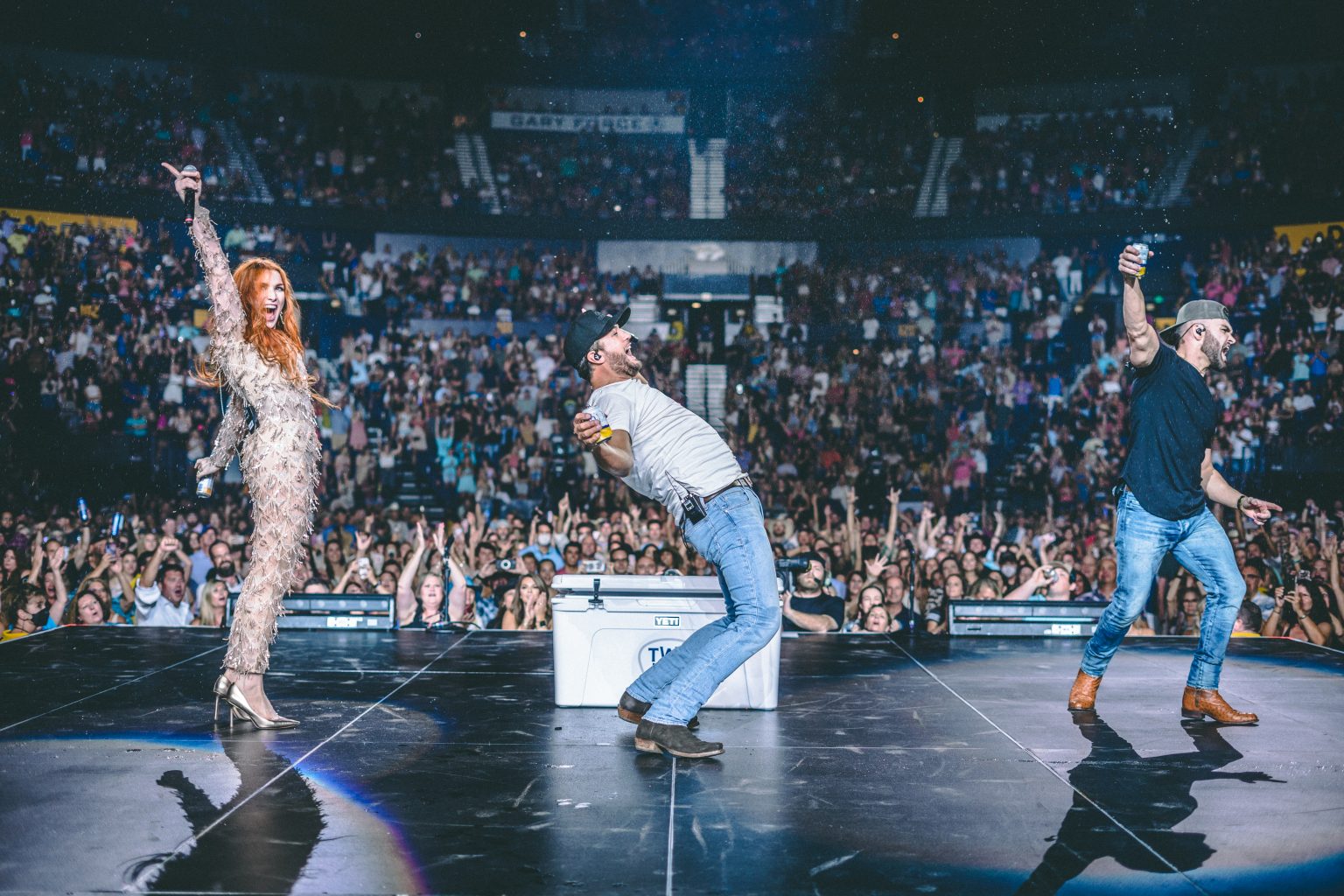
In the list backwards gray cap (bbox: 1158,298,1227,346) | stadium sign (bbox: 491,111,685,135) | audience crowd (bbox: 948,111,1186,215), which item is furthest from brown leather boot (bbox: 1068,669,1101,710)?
stadium sign (bbox: 491,111,685,135)

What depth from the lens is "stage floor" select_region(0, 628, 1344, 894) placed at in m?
2.50

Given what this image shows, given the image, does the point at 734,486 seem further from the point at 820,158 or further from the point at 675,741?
the point at 820,158

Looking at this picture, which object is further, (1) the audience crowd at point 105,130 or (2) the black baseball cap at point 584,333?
(1) the audience crowd at point 105,130

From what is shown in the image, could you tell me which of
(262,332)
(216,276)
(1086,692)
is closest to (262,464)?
(262,332)

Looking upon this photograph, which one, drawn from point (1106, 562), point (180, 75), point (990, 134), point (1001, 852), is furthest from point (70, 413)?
point (990, 134)

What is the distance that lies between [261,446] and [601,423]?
49.7 inches

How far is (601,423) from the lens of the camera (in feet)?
11.7

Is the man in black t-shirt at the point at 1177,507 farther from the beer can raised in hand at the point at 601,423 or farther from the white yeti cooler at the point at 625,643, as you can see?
the beer can raised in hand at the point at 601,423

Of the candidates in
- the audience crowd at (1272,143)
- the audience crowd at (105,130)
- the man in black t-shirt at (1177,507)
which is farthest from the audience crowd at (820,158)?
the man in black t-shirt at (1177,507)

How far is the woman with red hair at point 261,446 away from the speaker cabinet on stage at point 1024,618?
399 centimetres

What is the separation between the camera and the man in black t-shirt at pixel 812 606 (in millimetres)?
6582

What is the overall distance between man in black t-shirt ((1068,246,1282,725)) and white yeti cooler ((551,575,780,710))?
1.42 meters

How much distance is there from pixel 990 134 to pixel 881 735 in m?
18.9

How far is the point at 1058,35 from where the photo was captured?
1995 centimetres
